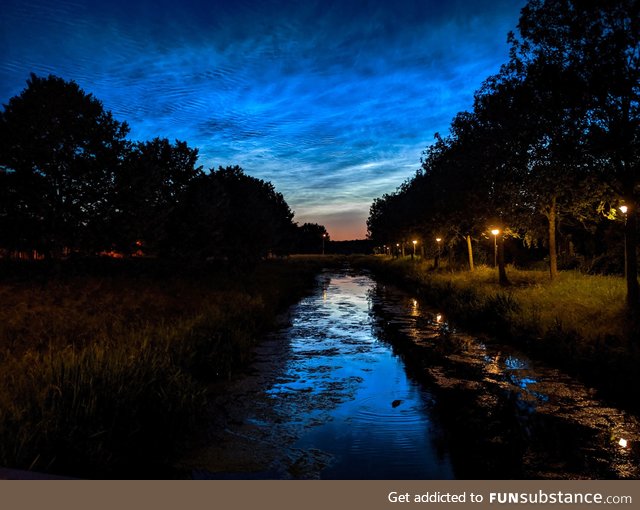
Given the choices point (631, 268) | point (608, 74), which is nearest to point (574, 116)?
point (608, 74)

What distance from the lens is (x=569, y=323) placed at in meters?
11.5

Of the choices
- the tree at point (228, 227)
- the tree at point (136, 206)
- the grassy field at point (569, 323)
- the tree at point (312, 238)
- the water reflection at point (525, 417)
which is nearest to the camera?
the water reflection at point (525, 417)

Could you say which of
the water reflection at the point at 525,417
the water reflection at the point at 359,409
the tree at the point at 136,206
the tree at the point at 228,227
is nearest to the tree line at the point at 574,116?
the water reflection at the point at 525,417

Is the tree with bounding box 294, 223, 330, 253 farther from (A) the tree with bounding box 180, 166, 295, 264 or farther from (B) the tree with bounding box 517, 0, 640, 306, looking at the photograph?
(B) the tree with bounding box 517, 0, 640, 306

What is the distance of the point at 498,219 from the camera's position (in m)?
23.6

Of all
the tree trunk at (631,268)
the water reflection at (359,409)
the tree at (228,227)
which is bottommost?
the water reflection at (359,409)

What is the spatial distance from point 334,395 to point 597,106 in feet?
37.3

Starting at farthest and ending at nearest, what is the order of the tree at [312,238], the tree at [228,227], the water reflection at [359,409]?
the tree at [312,238], the tree at [228,227], the water reflection at [359,409]

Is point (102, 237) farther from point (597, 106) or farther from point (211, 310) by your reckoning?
point (597, 106)

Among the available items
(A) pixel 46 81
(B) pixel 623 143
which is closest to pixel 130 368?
(B) pixel 623 143

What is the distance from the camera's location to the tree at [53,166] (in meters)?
22.9

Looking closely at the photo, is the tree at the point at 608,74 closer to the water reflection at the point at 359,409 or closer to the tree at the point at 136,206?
the water reflection at the point at 359,409

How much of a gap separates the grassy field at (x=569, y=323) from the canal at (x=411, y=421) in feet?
1.87

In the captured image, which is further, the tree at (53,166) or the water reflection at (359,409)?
the tree at (53,166)
